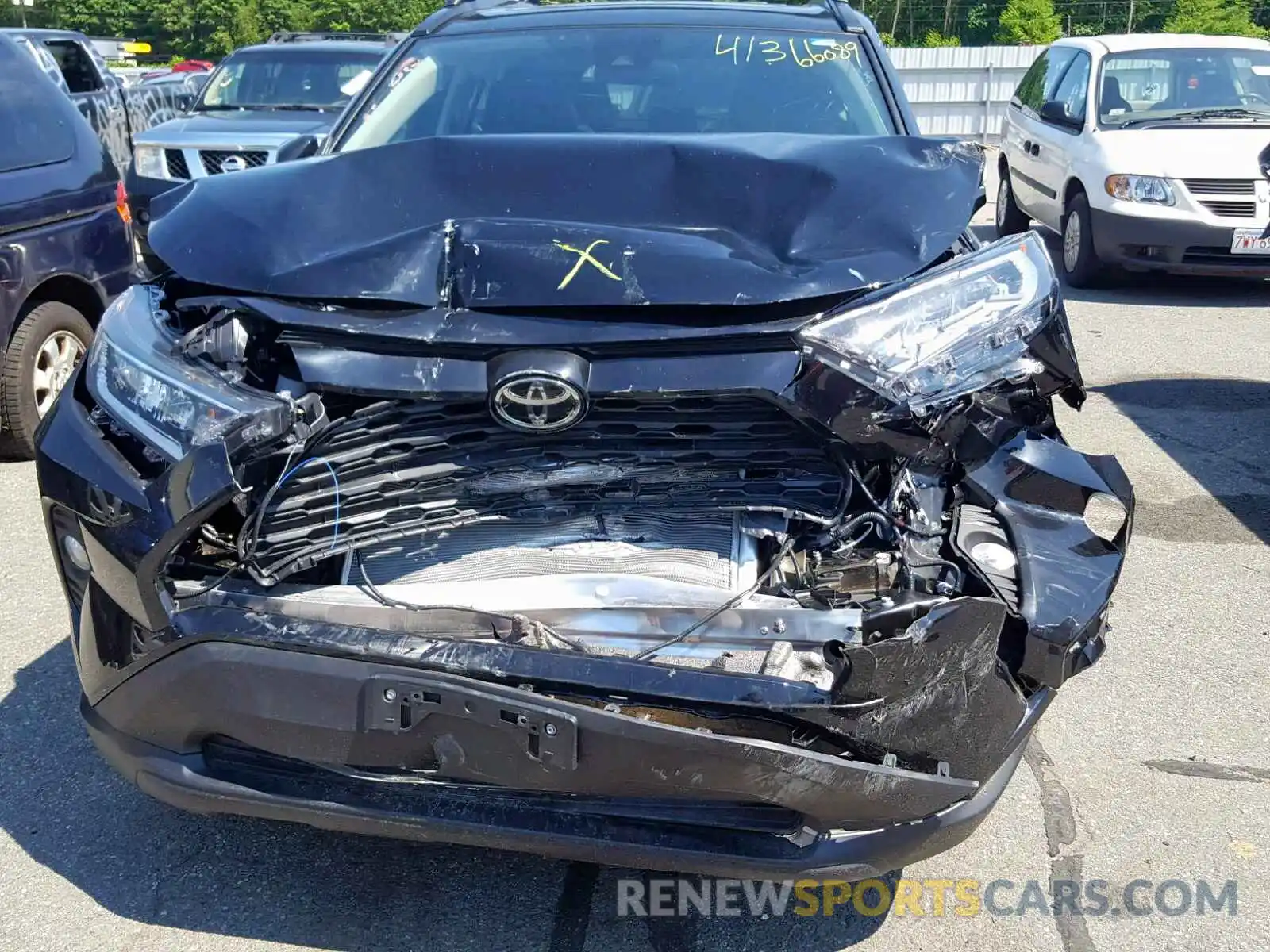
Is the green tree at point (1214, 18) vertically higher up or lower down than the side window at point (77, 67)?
lower down

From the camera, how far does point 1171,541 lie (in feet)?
15.2

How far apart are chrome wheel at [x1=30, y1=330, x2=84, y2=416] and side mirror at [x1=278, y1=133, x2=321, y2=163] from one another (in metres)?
2.07

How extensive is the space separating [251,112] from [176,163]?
3.91ft

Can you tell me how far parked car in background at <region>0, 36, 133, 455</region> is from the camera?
5.19 metres

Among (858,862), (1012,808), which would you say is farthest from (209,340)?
(1012,808)

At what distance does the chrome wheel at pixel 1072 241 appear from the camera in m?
9.27

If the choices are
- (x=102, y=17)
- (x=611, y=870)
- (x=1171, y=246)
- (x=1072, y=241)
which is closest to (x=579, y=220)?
(x=611, y=870)

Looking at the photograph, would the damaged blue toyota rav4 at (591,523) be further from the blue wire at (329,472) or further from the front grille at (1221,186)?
the front grille at (1221,186)

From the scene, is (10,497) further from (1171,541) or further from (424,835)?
(1171,541)

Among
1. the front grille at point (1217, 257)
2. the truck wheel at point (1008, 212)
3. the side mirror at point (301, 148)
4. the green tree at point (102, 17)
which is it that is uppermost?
the side mirror at point (301, 148)

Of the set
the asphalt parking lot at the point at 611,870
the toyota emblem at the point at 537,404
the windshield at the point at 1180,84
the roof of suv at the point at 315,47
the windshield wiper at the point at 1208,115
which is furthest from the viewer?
the roof of suv at the point at 315,47

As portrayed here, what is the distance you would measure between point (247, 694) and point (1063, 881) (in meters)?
1.85

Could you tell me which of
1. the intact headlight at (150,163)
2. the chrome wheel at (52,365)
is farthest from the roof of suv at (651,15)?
the intact headlight at (150,163)

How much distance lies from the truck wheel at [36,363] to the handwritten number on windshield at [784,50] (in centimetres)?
320
